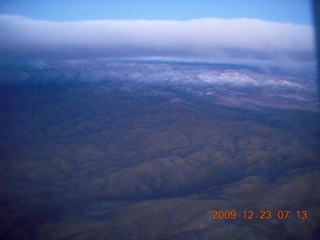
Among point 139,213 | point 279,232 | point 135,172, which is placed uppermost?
point 279,232

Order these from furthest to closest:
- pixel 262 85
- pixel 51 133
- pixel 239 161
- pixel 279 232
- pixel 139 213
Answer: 1. pixel 262 85
2. pixel 51 133
3. pixel 239 161
4. pixel 139 213
5. pixel 279 232

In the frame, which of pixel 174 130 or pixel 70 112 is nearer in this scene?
pixel 174 130

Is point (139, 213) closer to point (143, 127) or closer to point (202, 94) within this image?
point (143, 127)

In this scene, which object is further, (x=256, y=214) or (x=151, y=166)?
(x=151, y=166)

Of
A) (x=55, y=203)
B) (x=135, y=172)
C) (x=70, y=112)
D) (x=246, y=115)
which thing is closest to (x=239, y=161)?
(x=135, y=172)

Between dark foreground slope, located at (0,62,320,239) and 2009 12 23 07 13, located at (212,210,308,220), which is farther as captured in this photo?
dark foreground slope, located at (0,62,320,239)

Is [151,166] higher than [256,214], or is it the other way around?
[256,214]

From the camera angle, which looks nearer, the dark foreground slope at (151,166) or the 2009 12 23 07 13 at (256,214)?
the 2009 12 23 07 13 at (256,214)

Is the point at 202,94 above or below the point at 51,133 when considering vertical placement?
above
